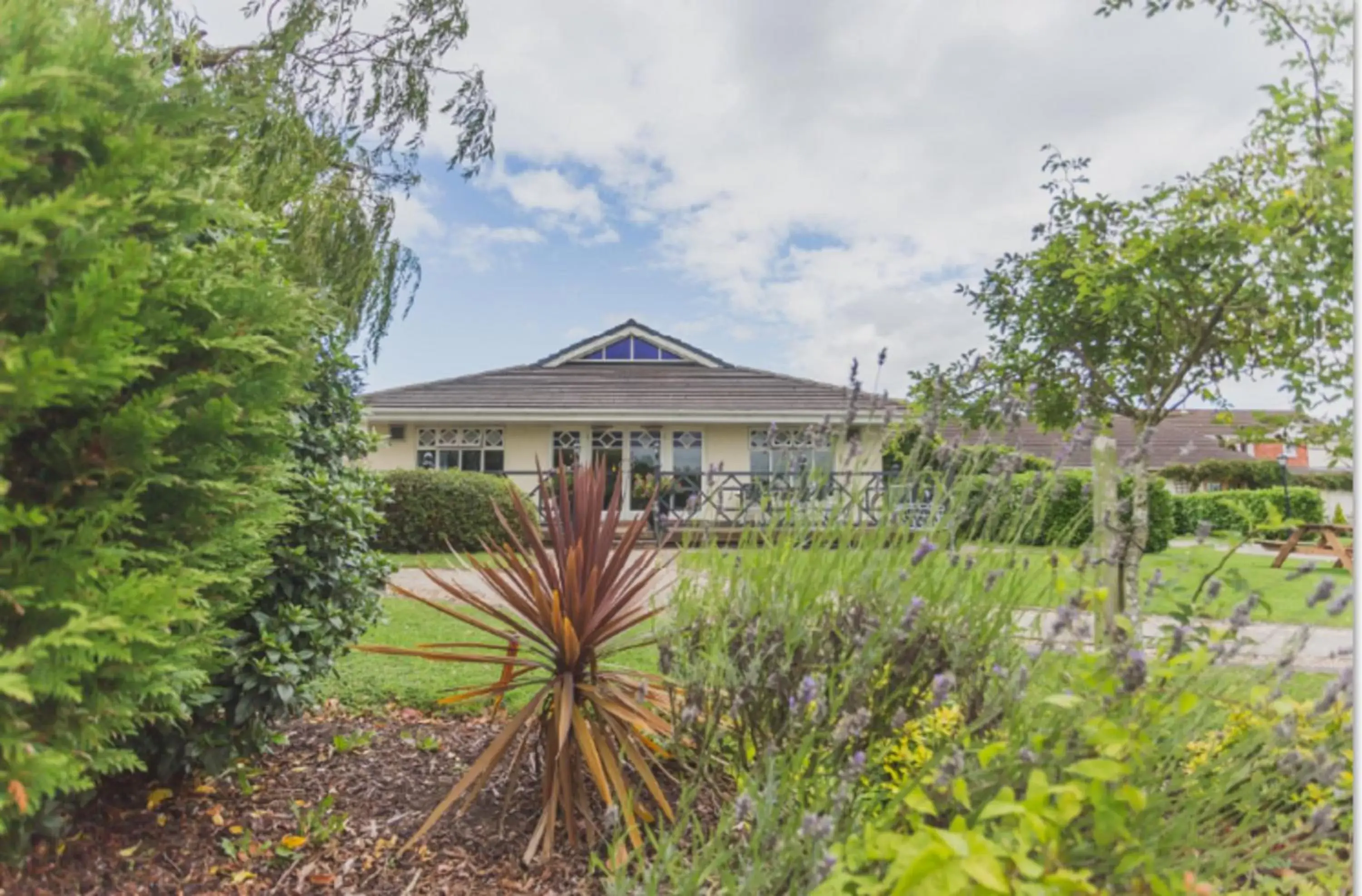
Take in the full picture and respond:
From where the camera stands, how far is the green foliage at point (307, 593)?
2023 mm

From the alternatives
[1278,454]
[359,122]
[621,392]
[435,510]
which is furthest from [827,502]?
[621,392]

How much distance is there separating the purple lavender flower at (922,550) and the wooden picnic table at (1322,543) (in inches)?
46.7

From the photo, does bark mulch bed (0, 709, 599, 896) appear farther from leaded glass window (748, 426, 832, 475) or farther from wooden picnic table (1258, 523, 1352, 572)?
wooden picnic table (1258, 523, 1352, 572)

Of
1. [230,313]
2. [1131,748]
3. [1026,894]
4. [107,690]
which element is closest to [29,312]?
[230,313]

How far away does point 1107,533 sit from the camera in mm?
2125

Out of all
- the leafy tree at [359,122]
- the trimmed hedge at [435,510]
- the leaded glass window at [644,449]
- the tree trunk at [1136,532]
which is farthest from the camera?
the leaded glass window at [644,449]

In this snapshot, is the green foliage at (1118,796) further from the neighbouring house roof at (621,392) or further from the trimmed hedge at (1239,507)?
the neighbouring house roof at (621,392)

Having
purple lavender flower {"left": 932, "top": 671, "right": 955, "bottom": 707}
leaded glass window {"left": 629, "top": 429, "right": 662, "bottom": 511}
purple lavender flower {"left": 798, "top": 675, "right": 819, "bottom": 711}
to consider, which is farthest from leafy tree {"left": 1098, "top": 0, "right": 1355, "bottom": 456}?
leaded glass window {"left": 629, "top": 429, "right": 662, "bottom": 511}

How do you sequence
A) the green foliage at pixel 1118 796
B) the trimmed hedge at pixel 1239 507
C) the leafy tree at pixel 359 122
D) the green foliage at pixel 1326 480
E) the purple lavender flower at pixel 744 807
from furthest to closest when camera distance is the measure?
the leafy tree at pixel 359 122
the green foliage at pixel 1326 480
the trimmed hedge at pixel 1239 507
the purple lavender flower at pixel 744 807
the green foliage at pixel 1118 796

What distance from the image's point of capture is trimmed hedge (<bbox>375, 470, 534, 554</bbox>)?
893cm

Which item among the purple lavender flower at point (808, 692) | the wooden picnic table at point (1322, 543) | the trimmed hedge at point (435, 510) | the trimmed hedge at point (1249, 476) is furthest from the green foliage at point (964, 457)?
the trimmed hedge at point (435, 510)

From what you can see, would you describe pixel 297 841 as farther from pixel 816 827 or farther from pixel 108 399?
pixel 816 827

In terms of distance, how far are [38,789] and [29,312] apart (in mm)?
752

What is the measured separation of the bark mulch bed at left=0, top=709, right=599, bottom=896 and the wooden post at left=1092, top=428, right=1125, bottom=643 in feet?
4.25
